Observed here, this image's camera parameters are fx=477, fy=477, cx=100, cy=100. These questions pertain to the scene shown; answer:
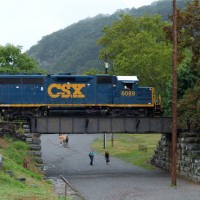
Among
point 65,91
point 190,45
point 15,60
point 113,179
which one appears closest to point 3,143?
point 65,91

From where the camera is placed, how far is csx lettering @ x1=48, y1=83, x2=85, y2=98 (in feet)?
149

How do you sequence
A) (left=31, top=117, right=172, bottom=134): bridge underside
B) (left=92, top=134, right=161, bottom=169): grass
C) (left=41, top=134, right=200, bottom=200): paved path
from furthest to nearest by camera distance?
(left=92, top=134, right=161, bottom=169): grass, (left=31, top=117, right=172, bottom=134): bridge underside, (left=41, top=134, right=200, bottom=200): paved path

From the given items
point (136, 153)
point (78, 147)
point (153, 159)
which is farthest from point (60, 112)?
point (78, 147)

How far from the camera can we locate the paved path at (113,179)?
107 feet

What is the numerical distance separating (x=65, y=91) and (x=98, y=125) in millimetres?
4941

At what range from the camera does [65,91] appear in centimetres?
4581

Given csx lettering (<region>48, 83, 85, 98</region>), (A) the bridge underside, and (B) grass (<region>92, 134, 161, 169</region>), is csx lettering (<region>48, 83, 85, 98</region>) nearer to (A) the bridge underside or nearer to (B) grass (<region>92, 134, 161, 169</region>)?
(A) the bridge underside

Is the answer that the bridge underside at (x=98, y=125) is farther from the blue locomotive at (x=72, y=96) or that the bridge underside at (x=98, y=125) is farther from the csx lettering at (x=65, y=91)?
the csx lettering at (x=65, y=91)

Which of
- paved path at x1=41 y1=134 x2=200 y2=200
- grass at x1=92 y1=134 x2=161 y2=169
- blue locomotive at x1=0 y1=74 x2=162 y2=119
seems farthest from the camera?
grass at x1=92 y1=134 x2=161 y2=169

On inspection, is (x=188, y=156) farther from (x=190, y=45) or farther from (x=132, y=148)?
(x=132, y=148)

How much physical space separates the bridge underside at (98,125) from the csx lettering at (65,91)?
9.99 feet

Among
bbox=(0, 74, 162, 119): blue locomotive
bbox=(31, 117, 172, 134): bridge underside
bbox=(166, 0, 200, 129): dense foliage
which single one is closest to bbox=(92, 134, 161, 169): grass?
bbox=(31, 117, 172, 134): bridge underside

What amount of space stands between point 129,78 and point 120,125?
17.6 feet

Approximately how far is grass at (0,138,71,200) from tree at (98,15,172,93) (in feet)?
117
